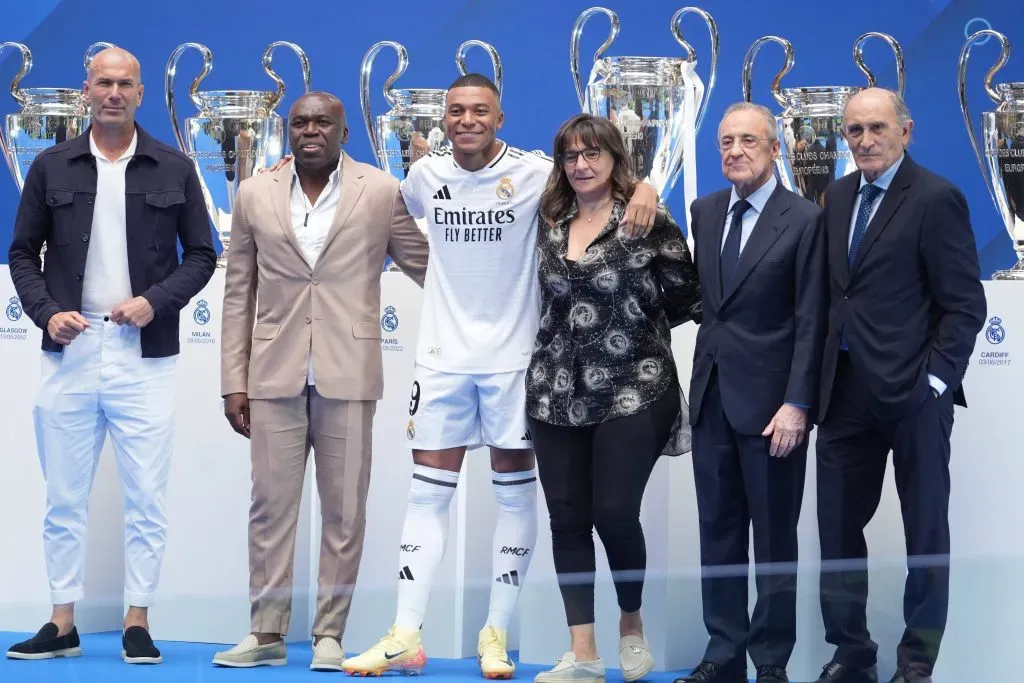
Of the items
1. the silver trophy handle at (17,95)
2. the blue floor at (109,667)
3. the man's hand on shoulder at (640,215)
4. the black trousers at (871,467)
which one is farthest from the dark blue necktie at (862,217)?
the silver trophy handle at (17,95)

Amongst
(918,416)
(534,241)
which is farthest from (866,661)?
(534,241)

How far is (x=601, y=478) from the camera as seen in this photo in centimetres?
294

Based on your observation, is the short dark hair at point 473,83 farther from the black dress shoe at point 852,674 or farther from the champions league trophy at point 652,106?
the black dress shoe at point 852,674

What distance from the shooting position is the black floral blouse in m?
2.94

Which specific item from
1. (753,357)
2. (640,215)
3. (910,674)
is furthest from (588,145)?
(910,674)

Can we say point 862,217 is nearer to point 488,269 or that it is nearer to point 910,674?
point 488,269

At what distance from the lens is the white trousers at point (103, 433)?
133 inches

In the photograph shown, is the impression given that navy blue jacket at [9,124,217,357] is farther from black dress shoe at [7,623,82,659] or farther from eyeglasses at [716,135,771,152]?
black dress shoe at [7,623,82,659]

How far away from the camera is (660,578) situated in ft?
3.86

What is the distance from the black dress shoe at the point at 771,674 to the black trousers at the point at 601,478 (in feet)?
1.21

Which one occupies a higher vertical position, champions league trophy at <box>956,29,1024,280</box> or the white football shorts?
champions league trophy at <box>956,29,1024,280</box>

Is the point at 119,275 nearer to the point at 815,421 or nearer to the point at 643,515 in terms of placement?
the point at 643,515

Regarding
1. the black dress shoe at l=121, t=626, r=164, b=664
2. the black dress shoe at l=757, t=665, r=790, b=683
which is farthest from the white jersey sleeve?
the black dress shoe at l=121, t=626, r=164, b=664

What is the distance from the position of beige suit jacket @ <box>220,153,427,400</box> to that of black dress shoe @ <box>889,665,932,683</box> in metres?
2.05
